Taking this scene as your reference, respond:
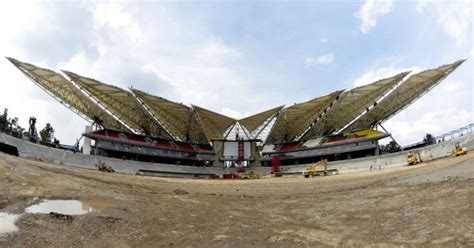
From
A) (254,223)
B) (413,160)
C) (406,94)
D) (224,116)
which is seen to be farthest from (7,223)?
(224,116)

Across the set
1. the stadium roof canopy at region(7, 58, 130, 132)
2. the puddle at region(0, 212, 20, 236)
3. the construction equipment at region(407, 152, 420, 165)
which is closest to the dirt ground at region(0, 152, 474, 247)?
the puddle at region(0, 212, 20, 236)

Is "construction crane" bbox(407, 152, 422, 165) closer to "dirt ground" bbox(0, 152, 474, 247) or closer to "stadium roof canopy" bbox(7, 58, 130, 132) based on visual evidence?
"dirt ground" bbox(0, 152, 474, 247)

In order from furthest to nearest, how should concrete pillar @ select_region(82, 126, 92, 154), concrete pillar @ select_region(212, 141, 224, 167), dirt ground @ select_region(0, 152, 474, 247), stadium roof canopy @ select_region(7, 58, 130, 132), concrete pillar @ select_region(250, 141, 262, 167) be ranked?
concrete pillar @ select_region(212, 141, 224, 167) < concrete pillar @ select_region(250, 141, 262, 167) < concrete pillar @ select_region(82, 126, 92, 154) < stadium roof canopy @ select_region(7, 58, 130, 132) < dirt ground @ select_region(0, 152, 474, 247)

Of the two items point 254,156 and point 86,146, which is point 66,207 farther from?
point 254,156

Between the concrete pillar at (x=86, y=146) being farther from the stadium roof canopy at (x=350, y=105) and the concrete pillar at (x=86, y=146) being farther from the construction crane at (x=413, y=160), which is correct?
the construction crane at (x=413, y=160)

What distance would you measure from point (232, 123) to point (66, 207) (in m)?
83.1

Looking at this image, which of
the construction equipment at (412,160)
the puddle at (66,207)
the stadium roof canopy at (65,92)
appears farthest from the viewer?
the stadium roof canopy at (65,92)

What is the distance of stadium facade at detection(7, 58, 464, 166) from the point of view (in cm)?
7056

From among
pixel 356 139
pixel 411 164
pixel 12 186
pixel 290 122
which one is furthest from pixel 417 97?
pixel 12 186

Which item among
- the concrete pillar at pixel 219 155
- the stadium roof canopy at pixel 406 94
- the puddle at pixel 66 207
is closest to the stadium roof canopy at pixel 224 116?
the stadium roof canopy at pixel 406 94

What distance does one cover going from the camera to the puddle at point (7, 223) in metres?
11.3

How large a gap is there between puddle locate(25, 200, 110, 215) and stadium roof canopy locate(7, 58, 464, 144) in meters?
55.2

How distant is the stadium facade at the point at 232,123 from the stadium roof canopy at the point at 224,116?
0.60ft

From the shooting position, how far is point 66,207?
15812mm
